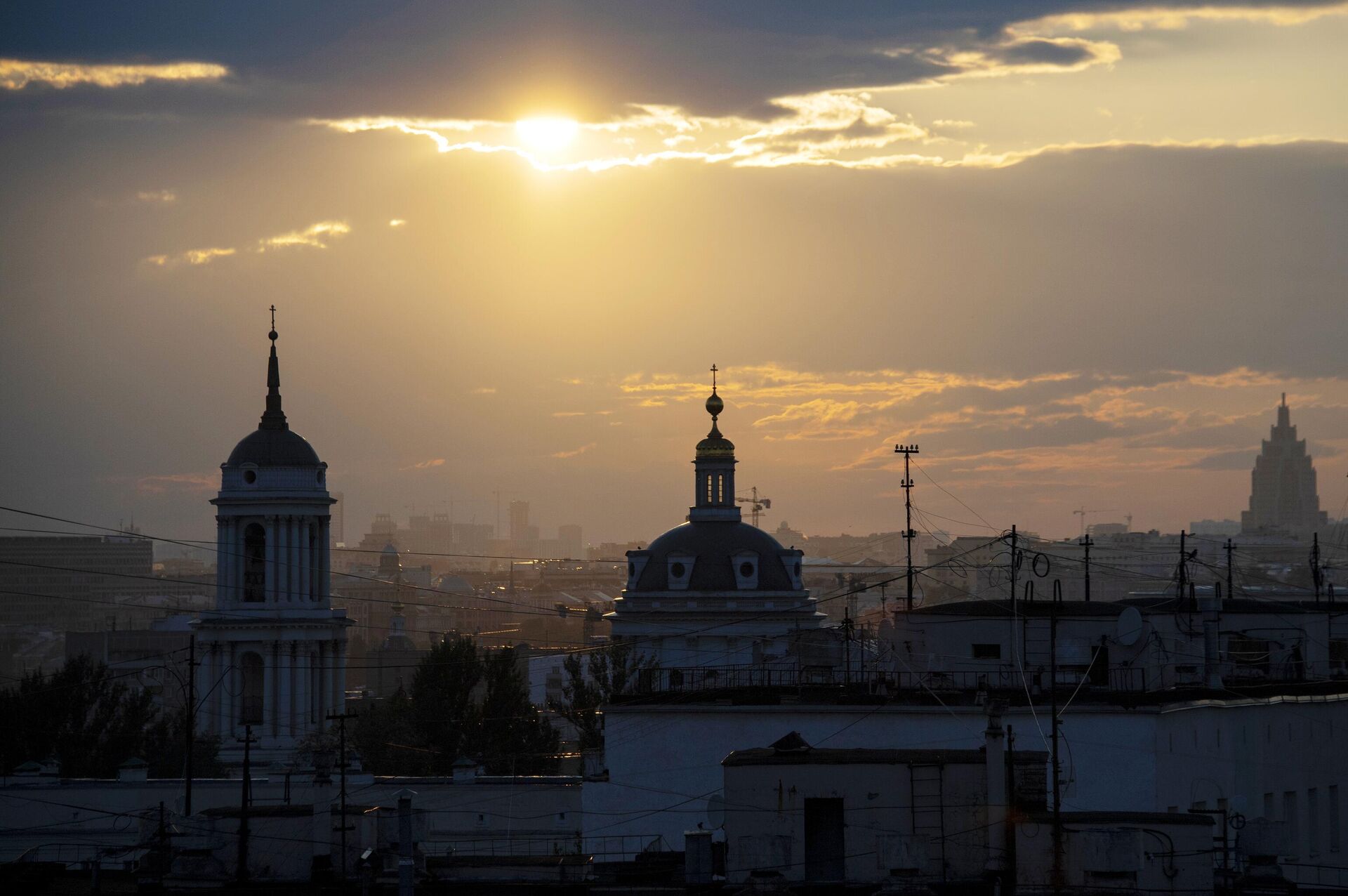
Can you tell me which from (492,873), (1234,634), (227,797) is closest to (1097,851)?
(492,873)

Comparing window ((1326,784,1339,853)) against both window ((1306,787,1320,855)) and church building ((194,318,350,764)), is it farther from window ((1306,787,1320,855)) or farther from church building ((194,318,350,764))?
church building ((194,318,350,764))

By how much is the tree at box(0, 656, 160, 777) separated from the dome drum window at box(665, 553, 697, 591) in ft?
71.2

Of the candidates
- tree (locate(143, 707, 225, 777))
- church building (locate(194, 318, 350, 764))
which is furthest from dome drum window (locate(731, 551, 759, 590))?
tree (locate(143, 707, 225, 777))

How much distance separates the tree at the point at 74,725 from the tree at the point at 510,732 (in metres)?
13.3

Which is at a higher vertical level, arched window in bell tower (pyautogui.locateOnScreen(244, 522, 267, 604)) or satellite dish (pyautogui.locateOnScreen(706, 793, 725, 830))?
arched window in bell tower (pyautogui.locateOnScreen(244, 522, 267, 604))

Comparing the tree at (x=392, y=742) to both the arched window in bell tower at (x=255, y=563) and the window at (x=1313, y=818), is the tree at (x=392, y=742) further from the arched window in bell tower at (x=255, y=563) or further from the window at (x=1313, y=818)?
the window at (x=1313, y=818)

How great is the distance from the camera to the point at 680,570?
93.5 metres

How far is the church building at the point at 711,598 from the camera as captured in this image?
91.7 m

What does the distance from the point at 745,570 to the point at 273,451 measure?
20.0 m

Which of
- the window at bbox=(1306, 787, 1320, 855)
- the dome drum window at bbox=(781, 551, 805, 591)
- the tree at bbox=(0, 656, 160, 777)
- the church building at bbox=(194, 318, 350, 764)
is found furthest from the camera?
the dome drum window at bbox=(781, 551, 805, 591)

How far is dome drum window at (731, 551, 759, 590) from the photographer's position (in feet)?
306

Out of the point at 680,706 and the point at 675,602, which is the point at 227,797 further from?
the point at 675,602

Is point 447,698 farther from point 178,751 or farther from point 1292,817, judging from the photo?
point 1292,817

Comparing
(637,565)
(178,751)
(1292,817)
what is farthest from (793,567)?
(1292,817)
